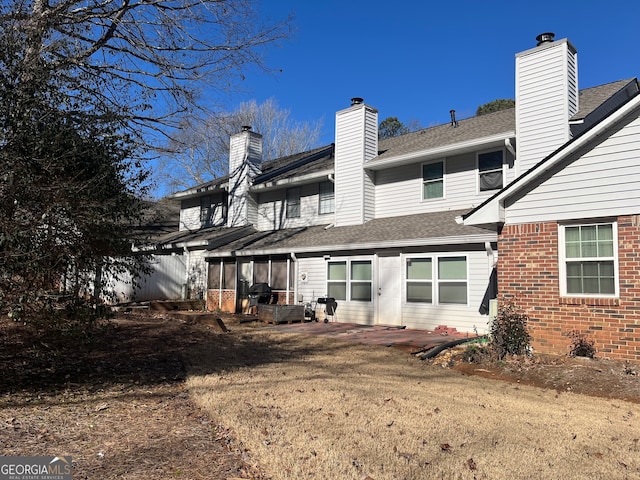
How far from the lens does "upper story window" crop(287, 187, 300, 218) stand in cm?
2020

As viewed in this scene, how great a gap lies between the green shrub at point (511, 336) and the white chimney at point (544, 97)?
17.1 feet

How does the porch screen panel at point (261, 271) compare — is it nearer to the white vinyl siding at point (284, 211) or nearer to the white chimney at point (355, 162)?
the white vinyl siding at point (284, 211)

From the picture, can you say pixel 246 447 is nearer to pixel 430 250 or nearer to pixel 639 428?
pixel 639 428

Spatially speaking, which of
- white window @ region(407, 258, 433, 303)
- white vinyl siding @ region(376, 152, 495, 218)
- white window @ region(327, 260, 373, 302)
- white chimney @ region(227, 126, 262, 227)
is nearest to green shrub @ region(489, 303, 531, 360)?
white window @ region(407, 258, 433, 303)

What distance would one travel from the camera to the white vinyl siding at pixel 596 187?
322 inches

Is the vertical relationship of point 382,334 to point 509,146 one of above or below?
below

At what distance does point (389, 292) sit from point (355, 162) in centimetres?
525

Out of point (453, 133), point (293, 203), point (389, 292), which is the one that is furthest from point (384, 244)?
point (293, 203)

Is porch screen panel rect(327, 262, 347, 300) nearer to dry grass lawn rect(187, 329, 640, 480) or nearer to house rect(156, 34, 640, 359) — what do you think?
house rect(156, 34, 640, 359)

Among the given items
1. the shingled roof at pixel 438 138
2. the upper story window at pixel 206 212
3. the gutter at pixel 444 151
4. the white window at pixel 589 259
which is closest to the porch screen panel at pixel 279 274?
the shingled roof at pixel 438 138

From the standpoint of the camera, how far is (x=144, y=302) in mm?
20125

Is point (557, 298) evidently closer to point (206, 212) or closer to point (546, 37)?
point (546, 37)

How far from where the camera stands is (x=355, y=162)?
1733cm

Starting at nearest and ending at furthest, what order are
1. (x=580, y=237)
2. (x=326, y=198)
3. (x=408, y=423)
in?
(x=408, y=423) → (x=580, y=237) → (x=326, y=198)
